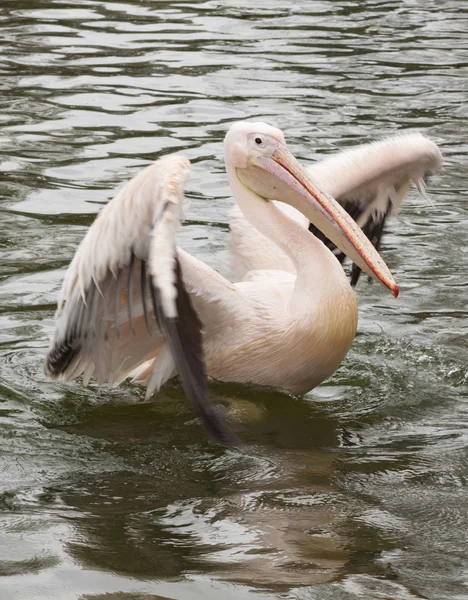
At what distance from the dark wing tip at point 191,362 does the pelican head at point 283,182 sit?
1.00 meters

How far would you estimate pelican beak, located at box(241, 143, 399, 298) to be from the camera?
5160 millimetres

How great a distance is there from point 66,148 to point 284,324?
12.4ft

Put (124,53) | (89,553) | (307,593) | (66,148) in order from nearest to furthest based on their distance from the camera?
(307,593) → (89,553) → (66,148) → (124,53)

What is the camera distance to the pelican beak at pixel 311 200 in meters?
5.16

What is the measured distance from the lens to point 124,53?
35.9 feet

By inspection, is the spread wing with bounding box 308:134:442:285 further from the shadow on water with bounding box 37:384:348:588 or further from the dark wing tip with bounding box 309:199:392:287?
the shadow on water with bounding box 37:384:348:588

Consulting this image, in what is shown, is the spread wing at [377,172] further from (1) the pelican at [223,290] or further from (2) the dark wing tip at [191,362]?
(2) the dark wing tip at [191,362]

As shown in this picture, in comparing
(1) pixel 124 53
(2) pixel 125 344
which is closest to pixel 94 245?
(2) pixel 125 344

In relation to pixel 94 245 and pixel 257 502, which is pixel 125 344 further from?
pixel 257 502

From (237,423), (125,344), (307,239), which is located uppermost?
(307,239)

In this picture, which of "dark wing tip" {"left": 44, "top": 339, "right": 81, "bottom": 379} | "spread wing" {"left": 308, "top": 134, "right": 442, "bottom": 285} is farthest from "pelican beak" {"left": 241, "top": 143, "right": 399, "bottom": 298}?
"dark wing tip" {"left": 44, "top": 339, "right": 81, "bottom": 379}

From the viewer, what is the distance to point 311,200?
536cm

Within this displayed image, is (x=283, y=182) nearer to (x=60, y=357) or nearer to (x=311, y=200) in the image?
(x=311, y=200)

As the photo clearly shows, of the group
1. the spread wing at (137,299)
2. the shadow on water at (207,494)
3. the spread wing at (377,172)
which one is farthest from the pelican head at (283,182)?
the shadow on water at (207,494)
